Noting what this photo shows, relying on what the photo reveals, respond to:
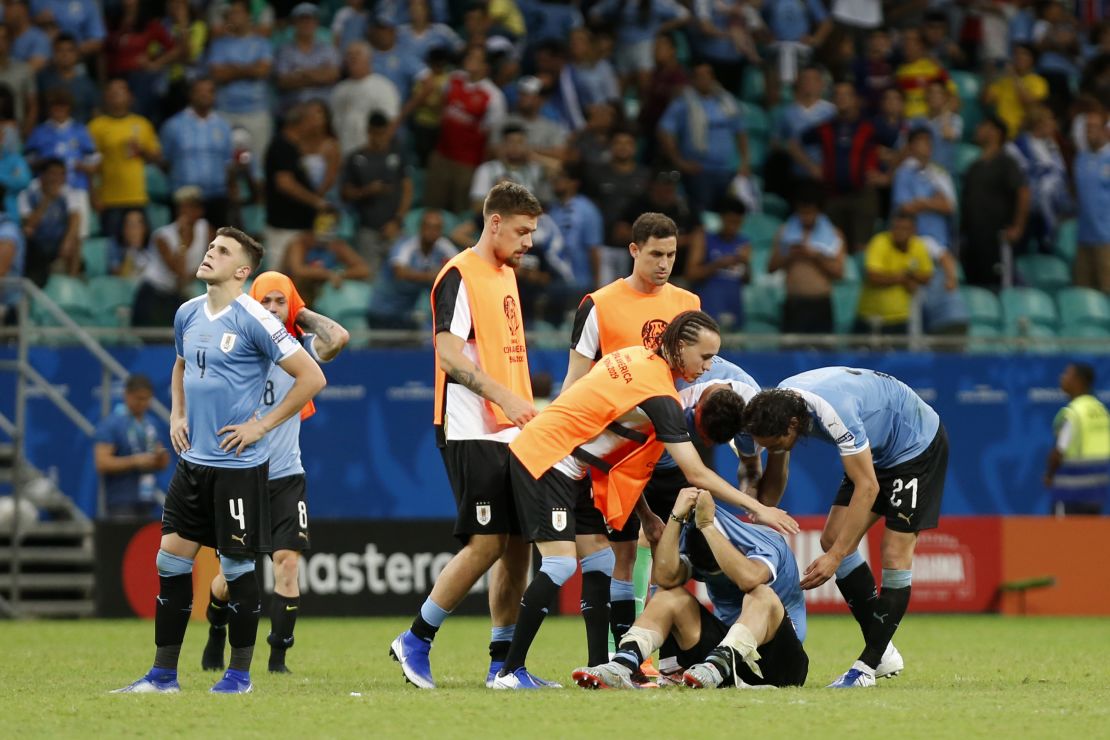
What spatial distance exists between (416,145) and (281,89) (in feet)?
5.59

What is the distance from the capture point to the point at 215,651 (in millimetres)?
10984

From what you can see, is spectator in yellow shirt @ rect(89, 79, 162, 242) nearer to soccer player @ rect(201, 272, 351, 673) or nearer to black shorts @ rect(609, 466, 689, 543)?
soccer player @ rect(201, 272, 351, 673)

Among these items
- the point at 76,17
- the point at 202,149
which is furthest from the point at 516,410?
the point at 76,17

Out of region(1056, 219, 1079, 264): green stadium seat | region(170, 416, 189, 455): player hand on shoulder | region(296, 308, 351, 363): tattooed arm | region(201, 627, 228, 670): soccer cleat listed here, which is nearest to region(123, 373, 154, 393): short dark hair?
region(201, 627, 228, 670): soccer cleat

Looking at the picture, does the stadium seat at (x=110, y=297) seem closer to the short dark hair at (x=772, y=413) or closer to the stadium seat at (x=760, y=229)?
the stadium seat at (x=760, y=229)

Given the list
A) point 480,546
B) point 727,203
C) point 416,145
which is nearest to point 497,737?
point 480,546

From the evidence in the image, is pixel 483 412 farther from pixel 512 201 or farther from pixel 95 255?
pixel 95 255

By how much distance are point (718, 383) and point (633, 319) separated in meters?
0.96

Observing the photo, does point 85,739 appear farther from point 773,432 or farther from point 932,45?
point 932,45

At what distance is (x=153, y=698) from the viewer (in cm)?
873

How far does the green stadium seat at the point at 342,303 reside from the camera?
18.1 metres

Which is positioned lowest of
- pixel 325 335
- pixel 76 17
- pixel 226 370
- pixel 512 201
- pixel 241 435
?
pixel 241 435

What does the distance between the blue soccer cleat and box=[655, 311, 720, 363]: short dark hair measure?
2.77m

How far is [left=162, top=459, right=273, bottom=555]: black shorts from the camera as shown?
895cm
